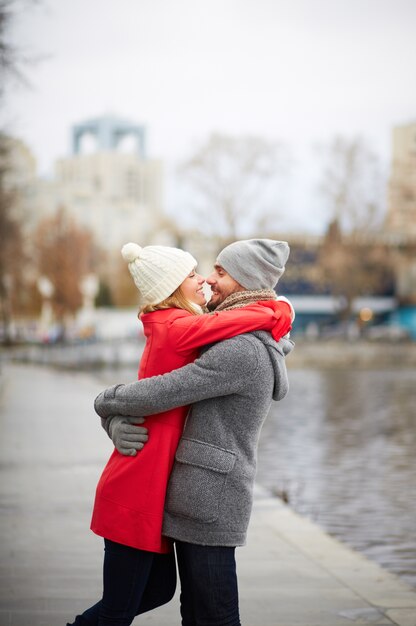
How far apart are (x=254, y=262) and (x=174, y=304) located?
0.31m

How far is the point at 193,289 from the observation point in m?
3.78

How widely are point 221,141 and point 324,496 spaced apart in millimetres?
58158

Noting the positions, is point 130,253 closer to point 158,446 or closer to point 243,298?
point 243,298

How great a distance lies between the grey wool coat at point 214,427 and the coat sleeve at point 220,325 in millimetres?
30

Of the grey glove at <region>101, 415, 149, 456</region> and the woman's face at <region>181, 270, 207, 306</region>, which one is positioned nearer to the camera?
the grey glove at <region>101, 415, 149, 456</region>

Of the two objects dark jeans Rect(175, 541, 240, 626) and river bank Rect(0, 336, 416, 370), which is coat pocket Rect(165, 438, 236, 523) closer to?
dark jeans Rect(175, 541, 240, 626)

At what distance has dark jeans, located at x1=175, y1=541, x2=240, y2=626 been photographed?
3.55 meters

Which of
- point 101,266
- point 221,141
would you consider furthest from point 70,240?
point 101,266

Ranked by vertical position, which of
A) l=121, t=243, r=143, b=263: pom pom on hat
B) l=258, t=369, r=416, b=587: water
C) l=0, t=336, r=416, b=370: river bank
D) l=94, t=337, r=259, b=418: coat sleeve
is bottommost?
l=0, t=336, r=416, b=370: river bank

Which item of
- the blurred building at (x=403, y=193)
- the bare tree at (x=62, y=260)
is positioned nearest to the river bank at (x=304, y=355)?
the bare tree at (x=62, y=260)

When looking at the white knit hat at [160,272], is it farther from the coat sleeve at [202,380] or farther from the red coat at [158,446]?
the coat sleeve at [202,380]

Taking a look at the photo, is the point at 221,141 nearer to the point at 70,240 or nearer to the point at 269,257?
the point at 70,240

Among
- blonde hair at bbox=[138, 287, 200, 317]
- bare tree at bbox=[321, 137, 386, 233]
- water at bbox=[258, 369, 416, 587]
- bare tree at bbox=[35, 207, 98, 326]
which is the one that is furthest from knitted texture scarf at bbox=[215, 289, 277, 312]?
bare tree at bbox=[321, 137, 386, 233]

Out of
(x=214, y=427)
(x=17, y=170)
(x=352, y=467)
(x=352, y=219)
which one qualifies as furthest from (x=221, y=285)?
(x=352, y=219)
